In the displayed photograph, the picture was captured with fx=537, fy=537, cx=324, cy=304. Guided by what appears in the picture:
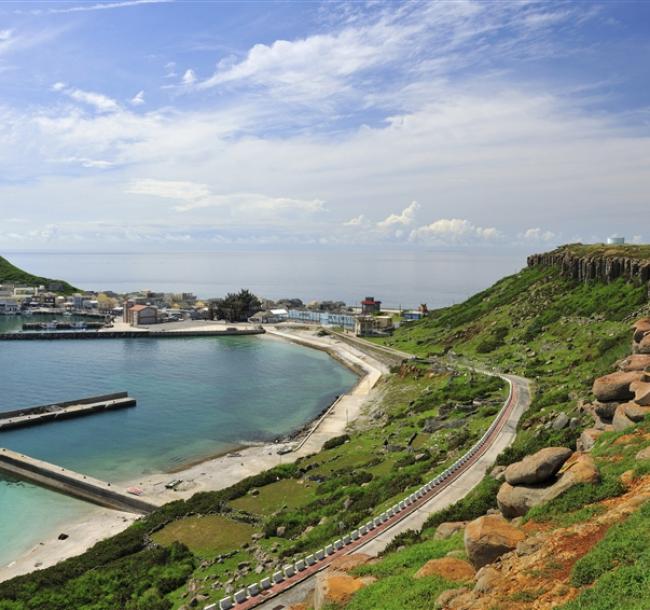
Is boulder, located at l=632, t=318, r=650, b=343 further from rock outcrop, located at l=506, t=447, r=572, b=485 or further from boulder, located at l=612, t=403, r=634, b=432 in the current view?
rock outcrop, located at l=506, t=447, r=572, b=485

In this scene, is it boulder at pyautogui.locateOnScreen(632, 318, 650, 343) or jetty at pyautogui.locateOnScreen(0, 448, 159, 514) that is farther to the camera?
jetty at pyautogui.locateOnScreen(0, 448, 159, 514)

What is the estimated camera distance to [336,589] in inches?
637

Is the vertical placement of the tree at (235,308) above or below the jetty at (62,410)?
above

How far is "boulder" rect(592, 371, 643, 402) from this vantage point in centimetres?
2408

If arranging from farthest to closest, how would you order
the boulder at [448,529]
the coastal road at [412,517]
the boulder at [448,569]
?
the boulder at [448,529]
the coastal road at [412,517]
the boulder at [448,569]

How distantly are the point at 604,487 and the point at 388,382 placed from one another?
58.7 metres

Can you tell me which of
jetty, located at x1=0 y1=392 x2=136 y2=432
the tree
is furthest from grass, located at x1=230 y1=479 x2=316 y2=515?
the tree

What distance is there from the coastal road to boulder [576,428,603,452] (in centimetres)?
657

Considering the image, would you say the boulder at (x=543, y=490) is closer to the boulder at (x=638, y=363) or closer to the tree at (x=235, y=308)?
the boulder at (x=638, y=363)

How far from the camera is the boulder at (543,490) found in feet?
55.3

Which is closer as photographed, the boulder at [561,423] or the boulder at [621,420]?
the boulder at [621,420]

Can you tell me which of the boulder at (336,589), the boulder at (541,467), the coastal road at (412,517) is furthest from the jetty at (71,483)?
the boulder at (541,467)

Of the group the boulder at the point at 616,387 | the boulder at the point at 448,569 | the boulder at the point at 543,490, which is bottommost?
the boulder at the point at 448,569

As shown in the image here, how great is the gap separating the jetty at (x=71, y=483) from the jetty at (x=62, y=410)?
427 inches
